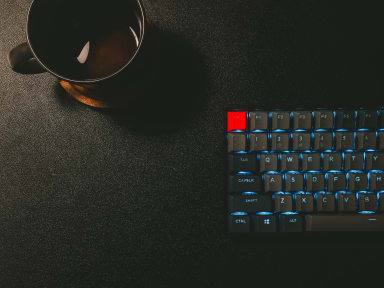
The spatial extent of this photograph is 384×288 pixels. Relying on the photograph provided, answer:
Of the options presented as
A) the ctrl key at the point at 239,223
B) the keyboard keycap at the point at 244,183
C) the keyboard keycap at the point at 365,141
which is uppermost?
the keyboard keycap at the point at 365,141

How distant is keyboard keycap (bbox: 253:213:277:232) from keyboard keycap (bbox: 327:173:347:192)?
10 cm

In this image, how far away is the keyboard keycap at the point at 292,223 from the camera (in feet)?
1.73

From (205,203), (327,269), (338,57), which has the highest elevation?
(338,57)

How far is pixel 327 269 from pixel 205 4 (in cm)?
51

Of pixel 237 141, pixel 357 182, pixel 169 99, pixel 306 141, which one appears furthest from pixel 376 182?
pixel 169 99

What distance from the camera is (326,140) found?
1.73ft

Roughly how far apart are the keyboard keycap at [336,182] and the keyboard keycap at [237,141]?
148 millimetres

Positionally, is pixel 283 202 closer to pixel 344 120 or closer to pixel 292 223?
pixel 292 223

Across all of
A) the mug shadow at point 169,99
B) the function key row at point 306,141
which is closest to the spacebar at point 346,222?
the function key row at point 306,141

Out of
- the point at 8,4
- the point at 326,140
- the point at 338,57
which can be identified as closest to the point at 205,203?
the point at 326,140

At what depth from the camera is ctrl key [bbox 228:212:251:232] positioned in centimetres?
53

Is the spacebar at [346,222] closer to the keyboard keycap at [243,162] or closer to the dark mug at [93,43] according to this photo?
the keyboard keycap at [243,162]

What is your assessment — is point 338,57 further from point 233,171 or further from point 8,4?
point 8,4

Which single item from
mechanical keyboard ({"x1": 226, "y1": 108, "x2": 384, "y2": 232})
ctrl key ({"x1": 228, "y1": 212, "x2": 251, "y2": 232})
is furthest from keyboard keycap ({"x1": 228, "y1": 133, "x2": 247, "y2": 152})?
ctrl key ({"x1": 228, "y1": 212, "x2": 251, "y2": 232})
